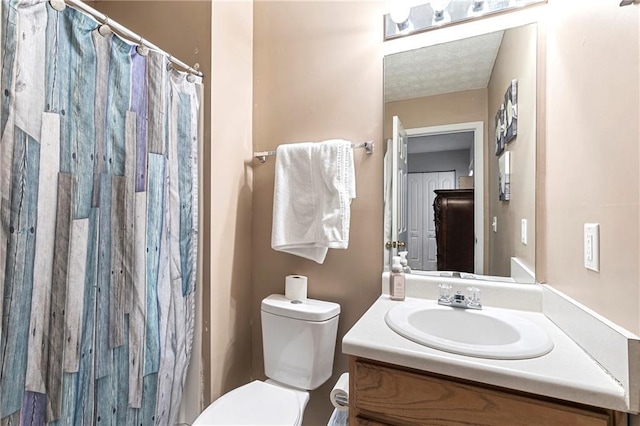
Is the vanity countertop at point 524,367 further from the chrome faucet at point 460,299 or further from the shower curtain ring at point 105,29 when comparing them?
the shower curtain ring at point 105,29

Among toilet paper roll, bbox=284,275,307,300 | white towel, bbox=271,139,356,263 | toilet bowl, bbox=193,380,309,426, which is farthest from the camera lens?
toilet paper roll, bbox=284,275,307,300

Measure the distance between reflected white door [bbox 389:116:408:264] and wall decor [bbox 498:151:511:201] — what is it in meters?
0.37

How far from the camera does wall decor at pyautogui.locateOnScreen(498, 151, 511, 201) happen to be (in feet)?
3.99

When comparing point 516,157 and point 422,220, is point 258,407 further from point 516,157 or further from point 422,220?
point 516,157

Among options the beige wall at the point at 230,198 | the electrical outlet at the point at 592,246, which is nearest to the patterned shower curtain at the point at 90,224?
the beige wall at the point at 230,198

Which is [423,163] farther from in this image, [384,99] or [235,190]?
[235,190]

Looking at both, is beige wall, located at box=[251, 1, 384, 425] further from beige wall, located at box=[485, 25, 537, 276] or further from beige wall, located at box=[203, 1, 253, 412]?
beige wall, located at box=[485, 25, 537, 276]

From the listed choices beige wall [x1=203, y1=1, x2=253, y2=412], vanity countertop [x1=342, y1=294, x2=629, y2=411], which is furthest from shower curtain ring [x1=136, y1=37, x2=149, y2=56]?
vanity countertop [x1=342, y1=294, x2=629, y2=411]

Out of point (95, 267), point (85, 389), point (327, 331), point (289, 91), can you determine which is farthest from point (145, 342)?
point (289, 91)

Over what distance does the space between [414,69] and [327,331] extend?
4.06ft

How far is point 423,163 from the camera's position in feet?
4.34

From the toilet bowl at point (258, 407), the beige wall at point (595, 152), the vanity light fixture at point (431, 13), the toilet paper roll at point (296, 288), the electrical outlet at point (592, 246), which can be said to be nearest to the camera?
the beige wall at point (595, 152)

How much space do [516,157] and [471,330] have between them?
695mm

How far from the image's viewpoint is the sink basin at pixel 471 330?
0.78 m
